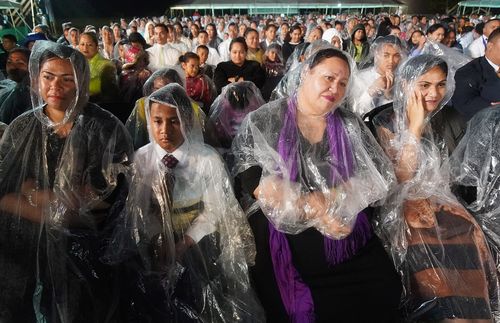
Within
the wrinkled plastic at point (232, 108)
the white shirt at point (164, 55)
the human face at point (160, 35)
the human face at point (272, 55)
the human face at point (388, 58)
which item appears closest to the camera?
the wrinkled plastic at point (232, 108)

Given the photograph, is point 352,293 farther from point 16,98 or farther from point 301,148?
point 16,98

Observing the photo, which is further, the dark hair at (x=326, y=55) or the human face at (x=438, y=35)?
the human face at (x=438, y=35)

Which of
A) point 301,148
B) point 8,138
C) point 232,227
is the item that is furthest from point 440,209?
point 8,138

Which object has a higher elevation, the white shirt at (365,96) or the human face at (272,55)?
the human face at (272,55)

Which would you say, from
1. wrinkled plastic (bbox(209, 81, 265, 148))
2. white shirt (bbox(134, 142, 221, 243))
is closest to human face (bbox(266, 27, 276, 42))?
wrinkled plastic (bbox(209, 81, 265, 148))

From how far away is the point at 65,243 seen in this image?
66.1 inches

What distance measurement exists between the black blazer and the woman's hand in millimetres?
1410

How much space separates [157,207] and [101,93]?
228 cm

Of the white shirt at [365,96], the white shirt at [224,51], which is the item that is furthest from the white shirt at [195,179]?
the white shirt at [224,51]

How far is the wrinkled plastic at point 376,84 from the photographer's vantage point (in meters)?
3.12

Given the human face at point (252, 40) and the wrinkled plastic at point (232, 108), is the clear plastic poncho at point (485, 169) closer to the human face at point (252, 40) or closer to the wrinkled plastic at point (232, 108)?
the wrinkled plastic at point (232, 108)

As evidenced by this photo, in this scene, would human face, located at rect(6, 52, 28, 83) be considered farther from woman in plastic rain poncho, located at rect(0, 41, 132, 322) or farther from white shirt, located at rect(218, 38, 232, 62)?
white shirt, located at rect(218, 38, 232, 62)

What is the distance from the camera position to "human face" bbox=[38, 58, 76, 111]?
1724 millimetres

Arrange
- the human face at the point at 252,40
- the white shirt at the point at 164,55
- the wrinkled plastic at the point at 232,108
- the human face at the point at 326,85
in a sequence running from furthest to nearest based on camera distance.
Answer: the human face at the point at 252,40
the white shirt at the point at 164,55
the wrinkled plastic at the point at 232,108
the human face at the point at 326,85
